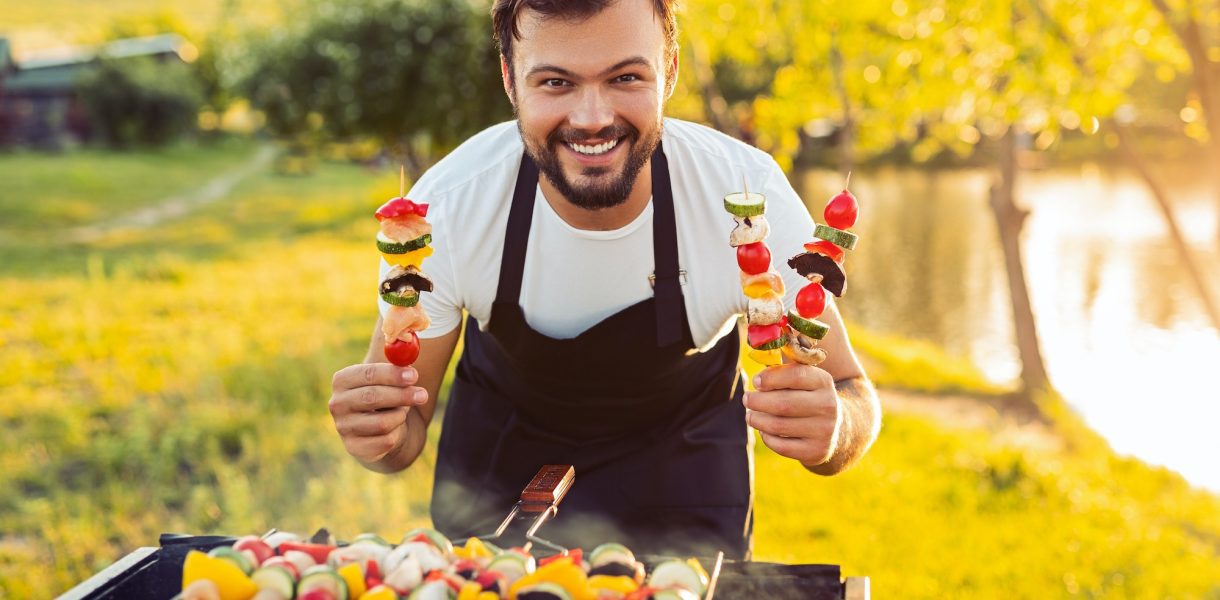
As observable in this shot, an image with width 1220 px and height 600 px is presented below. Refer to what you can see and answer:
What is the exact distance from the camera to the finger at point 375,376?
2467mm

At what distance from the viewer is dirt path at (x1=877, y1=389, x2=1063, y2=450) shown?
31.7 feet

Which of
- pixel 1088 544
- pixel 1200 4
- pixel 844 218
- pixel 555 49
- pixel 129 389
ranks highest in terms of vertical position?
pixel 1200 4

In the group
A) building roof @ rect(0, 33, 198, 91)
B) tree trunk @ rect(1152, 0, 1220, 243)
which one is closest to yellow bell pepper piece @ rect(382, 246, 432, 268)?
tree trunk @ rect(1152, 0, 1220, 243)

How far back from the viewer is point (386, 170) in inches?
1661

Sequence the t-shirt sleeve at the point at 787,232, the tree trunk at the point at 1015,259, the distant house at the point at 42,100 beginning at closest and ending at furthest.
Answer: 1. the t-shirt sleeve at the point at 787,232
2. the tree trunk at the point at 1015,259
3. the distant house at the point at 42,100

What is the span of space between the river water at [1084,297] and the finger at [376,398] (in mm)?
8735

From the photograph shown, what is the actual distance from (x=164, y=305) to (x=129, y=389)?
13.2 feet

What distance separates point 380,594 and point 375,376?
75 centimetres

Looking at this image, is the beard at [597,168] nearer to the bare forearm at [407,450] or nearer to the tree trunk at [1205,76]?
the bare forearm at [407,450]

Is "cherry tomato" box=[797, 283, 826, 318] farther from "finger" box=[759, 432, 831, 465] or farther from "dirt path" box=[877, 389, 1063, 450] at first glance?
"dirt path" box=[877, 389, 1063, 450]

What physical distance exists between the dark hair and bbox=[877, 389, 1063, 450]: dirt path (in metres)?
7.11

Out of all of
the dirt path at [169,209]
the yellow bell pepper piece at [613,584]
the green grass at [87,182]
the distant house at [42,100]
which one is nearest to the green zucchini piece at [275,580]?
the yellow bell pepper piece at [613,584]

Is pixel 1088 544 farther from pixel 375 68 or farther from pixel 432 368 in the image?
pixel 375 68

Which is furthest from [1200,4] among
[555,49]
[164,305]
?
[164,305]
